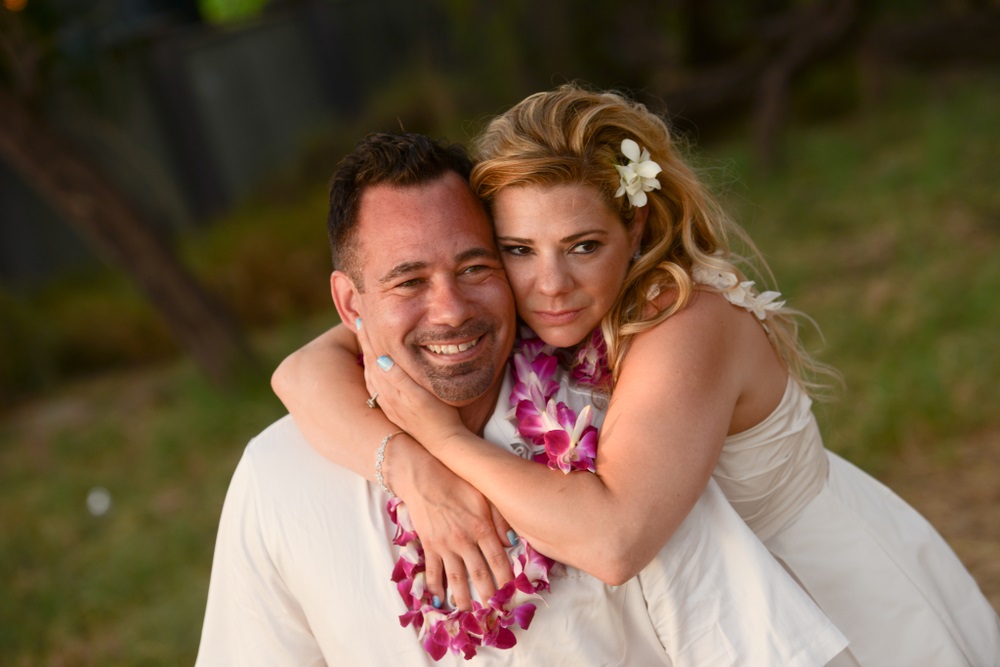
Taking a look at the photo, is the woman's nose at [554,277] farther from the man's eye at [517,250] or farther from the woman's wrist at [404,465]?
the woman's wrist at [404,465]

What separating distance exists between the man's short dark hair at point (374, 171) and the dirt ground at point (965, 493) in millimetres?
2666

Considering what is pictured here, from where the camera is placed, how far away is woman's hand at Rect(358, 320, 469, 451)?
2.19 metres

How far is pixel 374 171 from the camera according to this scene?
91.3 inches

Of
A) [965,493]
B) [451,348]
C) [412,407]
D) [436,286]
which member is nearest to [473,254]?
[436,286]

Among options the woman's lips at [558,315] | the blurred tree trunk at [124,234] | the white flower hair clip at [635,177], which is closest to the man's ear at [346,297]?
the woman's lips at [558,315]

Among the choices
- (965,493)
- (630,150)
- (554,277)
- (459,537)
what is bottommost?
(965,493)

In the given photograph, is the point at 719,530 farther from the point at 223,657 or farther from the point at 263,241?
the point at 263,241

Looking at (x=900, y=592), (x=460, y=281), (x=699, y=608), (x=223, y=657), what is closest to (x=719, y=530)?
(x=699, y=608)

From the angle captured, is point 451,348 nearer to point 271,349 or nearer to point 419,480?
point 419,480

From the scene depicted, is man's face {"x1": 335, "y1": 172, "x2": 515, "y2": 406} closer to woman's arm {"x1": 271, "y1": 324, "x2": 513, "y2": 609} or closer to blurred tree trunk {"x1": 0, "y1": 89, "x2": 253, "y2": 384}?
woman's arm {"x1": 271, "y1": 324, "x2": 513, "y2": 609}

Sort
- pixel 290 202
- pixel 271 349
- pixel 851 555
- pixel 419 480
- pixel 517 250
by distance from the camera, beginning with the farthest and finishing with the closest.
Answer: pixel 290 202
pixel 271 349
pixel 851 555
pixel 517 250
pixel 419 480

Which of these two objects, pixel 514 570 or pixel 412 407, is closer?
pixel 514 570

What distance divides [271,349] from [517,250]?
4.91m

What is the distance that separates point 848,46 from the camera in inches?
321
